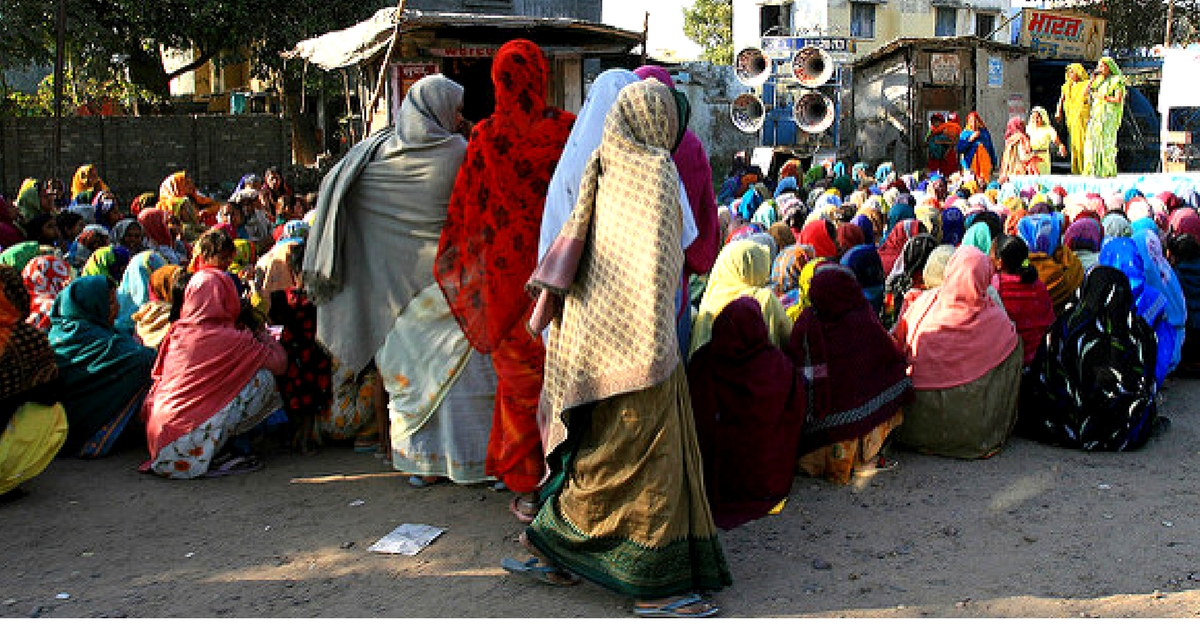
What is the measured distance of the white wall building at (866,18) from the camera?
2891 centimetres

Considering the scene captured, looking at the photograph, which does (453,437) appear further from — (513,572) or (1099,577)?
(1099,577)

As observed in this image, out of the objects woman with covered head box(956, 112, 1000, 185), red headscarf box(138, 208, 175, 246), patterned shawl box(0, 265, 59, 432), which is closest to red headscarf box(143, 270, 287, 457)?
patterned shawl box(0, 265, 59, 432)

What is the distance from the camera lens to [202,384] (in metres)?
4.36

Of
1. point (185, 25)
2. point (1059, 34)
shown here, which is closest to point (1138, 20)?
point (1059, 34)

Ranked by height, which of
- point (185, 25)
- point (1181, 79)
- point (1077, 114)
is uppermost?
point (185, 25)

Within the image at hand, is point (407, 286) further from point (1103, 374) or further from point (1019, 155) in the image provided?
point (1019, 155)

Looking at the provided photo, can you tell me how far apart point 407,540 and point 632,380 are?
1.23 meters

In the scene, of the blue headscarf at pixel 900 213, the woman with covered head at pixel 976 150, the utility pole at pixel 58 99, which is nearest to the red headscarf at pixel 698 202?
the blue headscarf at pixel 900 213

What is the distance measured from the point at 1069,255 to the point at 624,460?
3801 millimetres

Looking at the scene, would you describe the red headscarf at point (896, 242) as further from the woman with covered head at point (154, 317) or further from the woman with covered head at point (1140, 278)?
the woman with covered head at point (154, 317)

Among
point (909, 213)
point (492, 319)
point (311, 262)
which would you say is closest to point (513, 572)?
point (492, 319)

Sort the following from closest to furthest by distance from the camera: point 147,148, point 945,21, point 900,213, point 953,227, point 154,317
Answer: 1. point 154,317
2. point 953,227
3. point 900,213
4. point 147,148
5. point 945,21

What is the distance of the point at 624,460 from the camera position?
2969mm

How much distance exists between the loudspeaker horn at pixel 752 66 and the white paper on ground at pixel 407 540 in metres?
16.1
